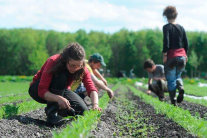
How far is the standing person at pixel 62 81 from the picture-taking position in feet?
13.5

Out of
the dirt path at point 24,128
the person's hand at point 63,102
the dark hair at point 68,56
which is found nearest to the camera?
the dirt path at point 24,128

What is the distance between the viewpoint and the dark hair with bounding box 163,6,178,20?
21.4ft

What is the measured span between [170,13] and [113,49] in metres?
60.4

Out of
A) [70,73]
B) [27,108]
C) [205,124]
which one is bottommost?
[27,108]

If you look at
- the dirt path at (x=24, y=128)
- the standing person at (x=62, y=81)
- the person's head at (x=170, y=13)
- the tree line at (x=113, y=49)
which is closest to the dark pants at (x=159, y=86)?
the person's head at (x=170, y=13)

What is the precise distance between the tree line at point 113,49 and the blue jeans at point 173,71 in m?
47.4

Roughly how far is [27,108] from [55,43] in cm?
5931

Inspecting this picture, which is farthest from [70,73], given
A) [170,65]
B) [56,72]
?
[170,65]

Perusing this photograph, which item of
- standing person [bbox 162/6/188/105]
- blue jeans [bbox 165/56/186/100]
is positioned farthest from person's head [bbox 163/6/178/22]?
blue jeans [bbox 165/56/186/100]

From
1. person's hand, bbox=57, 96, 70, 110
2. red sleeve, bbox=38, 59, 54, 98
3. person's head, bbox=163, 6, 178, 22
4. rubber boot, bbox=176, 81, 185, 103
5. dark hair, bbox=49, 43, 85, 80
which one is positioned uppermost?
person's head, bbox=163, 6, 178, 22

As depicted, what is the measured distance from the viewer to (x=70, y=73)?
14.6 ft

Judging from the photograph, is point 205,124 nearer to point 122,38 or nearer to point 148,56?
point 148,56

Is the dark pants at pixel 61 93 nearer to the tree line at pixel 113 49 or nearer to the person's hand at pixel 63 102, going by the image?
the person's hand at pixel 63 102

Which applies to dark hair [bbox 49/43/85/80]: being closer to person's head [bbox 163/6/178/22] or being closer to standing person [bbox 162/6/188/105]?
standing person [bbox 162/6/188/105]
